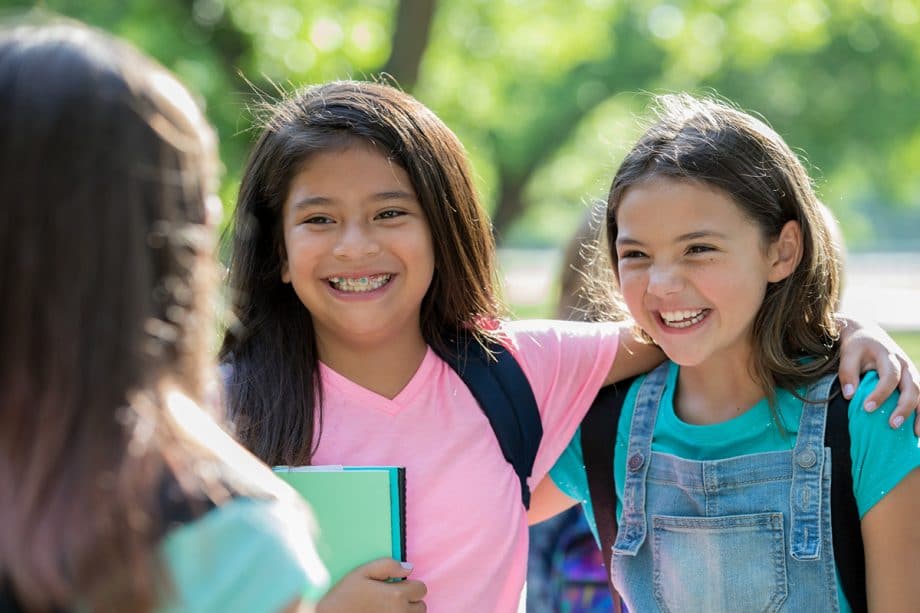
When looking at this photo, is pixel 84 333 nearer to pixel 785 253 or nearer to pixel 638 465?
pixel 638 465

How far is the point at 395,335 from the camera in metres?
2.46

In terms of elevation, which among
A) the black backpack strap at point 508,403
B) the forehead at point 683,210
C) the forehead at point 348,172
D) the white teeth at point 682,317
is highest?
the forehead at point 348,172

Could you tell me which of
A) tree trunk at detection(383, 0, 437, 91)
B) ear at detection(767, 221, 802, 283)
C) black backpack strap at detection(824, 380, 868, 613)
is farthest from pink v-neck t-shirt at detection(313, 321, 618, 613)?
tree trunk at detection(383, 0, 437, 91)

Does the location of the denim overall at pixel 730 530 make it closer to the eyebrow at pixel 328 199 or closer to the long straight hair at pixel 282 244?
the long straight hair at pixel 282 244

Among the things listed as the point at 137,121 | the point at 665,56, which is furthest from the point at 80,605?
the point at 665,56

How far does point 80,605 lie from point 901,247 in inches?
1823

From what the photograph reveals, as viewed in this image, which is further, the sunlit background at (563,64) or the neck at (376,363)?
the sunlit background at (563,64)

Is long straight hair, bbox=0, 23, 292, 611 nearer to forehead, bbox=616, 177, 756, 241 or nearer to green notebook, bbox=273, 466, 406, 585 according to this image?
green notebook, bbox=273, 466, 406, 585

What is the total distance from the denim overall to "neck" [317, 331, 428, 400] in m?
0.52

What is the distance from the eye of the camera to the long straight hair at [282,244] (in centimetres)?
231

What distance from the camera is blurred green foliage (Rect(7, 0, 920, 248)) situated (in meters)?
7.73

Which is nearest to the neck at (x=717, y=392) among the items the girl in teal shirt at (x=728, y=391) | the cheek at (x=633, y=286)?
the girl in teal shirt at (x=728, y=391)

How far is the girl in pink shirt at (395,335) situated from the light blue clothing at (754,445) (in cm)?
6

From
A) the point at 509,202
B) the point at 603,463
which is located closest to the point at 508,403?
the point at 603,463
